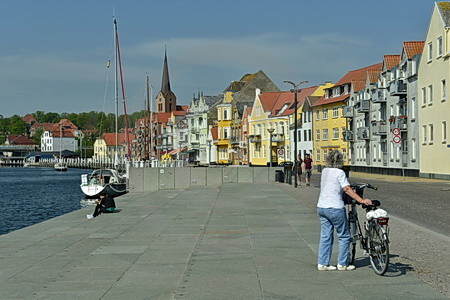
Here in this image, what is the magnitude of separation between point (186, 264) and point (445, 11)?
4252 centimetres

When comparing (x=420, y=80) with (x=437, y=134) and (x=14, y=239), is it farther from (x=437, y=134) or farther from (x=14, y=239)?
(x=14, y=239)

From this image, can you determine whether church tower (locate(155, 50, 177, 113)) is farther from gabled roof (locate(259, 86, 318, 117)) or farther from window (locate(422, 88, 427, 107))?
window (locate(422, 88, 427, 107))

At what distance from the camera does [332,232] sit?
9.65 metres

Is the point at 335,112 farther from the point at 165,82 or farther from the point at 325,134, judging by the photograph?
the point at 165,82

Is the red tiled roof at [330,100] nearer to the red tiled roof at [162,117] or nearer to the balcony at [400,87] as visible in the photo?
the balcony at [400,87]

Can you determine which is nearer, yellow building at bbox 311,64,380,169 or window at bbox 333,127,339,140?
yellow building at bbox 311,64,380,169

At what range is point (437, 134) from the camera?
4953 cm

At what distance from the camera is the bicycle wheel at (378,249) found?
9084 mm

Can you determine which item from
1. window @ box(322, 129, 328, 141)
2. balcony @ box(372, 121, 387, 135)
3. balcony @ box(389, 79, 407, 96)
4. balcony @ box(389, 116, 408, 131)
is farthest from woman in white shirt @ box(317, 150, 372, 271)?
window @ box(322, 129, 328, 141)

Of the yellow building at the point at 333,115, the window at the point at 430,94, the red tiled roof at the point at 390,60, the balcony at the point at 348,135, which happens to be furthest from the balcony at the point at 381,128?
the window at the point at 430,94

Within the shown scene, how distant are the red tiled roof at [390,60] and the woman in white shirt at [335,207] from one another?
56.8 meters

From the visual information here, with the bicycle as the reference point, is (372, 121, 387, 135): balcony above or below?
above

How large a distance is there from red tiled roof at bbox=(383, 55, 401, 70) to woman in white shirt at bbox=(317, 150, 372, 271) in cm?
5681

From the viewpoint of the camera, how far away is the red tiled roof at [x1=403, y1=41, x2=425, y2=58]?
57125 millimetres
